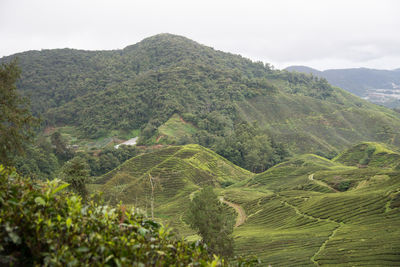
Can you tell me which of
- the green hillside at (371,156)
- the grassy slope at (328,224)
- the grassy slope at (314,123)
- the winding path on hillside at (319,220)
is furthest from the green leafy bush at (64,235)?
the grassy slope at (314,123)

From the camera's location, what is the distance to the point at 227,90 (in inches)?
5541

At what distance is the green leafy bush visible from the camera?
442 cm

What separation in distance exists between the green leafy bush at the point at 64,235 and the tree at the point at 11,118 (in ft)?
52.6

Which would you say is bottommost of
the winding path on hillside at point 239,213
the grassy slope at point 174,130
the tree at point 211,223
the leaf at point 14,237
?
the winding path on hillside at point 239,213

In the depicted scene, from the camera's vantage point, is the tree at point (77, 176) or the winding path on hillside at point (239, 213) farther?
the winding path on hillside at point (239, 213)

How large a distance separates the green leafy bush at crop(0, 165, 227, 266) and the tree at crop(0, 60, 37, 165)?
16042mm

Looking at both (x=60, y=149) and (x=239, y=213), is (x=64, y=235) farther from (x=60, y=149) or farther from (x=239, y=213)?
(x=60, y=149)

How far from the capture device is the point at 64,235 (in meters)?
4.72

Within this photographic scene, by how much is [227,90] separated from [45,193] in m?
138

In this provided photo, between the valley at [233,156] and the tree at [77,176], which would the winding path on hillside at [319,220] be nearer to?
the valley at [233,156]

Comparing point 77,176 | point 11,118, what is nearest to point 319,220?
point 77,176

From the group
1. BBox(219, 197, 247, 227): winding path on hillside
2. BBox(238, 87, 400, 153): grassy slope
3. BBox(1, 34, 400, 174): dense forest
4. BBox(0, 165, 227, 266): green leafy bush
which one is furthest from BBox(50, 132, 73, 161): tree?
BBox(0, 165, 227, 266): green leafy bush

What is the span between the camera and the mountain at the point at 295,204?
923 inches

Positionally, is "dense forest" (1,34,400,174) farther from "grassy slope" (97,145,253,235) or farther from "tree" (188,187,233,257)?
"tree" (188,187,233,257)
